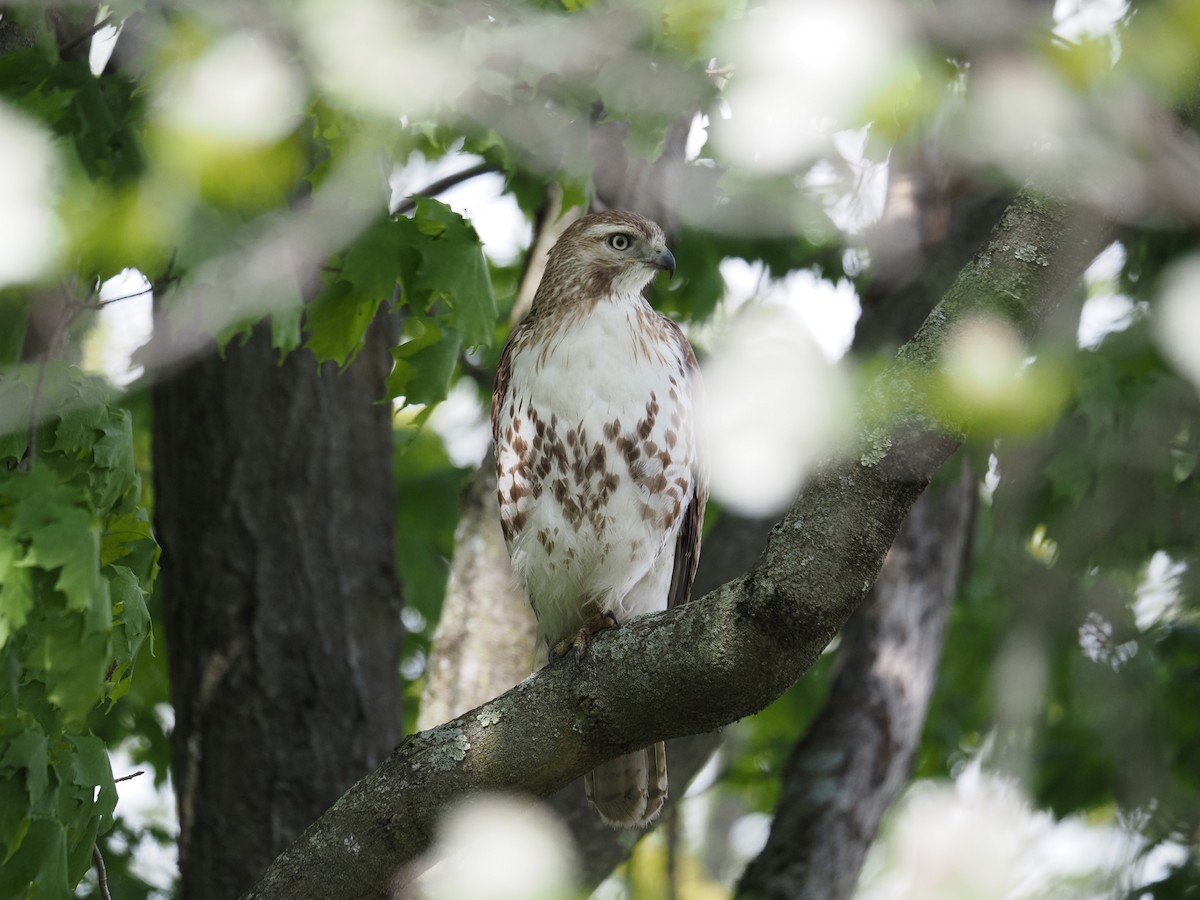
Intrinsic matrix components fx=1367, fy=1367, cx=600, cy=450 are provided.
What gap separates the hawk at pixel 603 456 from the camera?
163 inches

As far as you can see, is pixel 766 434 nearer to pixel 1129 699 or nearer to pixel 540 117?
pixel 540 117

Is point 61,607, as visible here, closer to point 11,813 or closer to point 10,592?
point 10,592

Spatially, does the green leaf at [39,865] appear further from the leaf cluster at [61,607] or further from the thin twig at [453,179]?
the thin twig at [453,179]

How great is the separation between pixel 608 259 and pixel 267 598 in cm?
171

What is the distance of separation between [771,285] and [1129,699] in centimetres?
258

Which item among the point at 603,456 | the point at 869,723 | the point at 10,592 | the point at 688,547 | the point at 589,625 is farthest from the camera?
the point at 869,723

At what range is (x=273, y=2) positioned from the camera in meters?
3.10

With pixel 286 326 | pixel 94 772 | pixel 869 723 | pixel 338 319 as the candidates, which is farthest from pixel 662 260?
pixel 94 772

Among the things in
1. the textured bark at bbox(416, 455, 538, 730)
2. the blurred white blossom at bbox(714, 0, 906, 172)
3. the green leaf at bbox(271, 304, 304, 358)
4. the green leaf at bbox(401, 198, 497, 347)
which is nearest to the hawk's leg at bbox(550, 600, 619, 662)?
the textured bark at bbox(416, 455, 538, 730)

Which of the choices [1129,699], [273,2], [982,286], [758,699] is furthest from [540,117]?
[1129,699]

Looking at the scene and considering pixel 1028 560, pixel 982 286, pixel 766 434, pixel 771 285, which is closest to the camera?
pixel 982 286

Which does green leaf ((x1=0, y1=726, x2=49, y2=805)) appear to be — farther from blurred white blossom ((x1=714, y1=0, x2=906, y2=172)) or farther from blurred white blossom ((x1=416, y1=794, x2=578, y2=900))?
blurred white blossom ((x1=714, y1=0, x2=906, y2=172))

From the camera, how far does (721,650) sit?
2.66 meters

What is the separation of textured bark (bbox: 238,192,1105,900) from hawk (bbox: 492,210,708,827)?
3.55 feet
